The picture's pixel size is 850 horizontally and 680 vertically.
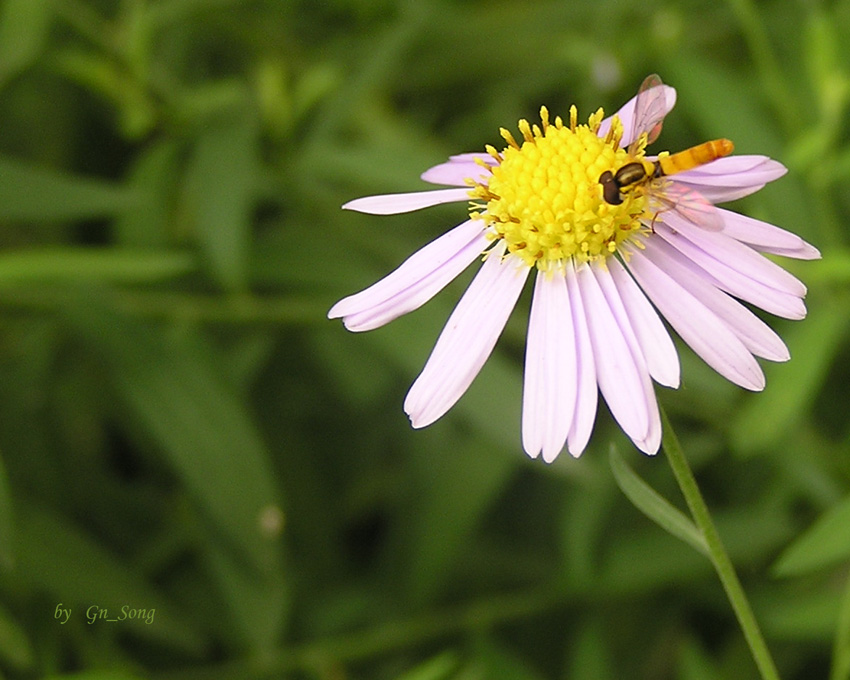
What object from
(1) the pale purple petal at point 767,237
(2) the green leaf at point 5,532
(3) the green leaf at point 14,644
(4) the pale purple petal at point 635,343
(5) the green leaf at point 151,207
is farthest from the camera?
(5) the green leaf at point 151,207

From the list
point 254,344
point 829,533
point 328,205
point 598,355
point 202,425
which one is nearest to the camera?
point 598,355

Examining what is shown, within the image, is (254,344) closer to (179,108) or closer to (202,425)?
(202,425)

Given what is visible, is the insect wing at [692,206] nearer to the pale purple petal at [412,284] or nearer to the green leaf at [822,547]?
the pale purple petal at [412,284]

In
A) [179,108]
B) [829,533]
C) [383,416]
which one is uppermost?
[179,108]

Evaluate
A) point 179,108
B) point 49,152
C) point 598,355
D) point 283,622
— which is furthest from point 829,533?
point 49,152

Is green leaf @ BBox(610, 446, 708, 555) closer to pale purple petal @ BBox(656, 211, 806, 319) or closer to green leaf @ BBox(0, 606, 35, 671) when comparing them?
pale purple petal @ BBox(656, 211, 806, 319)

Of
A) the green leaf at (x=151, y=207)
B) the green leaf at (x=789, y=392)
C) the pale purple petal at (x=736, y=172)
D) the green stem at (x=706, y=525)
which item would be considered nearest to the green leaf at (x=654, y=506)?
the green stem at (x=706, y=525)

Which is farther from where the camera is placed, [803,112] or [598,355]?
[803,112]

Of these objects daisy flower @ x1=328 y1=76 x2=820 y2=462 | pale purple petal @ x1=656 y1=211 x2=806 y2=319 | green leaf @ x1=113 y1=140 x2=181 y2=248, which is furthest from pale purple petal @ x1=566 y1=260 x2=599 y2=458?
green leaf @ x1=113 y1=140 x2=181 y2=248
